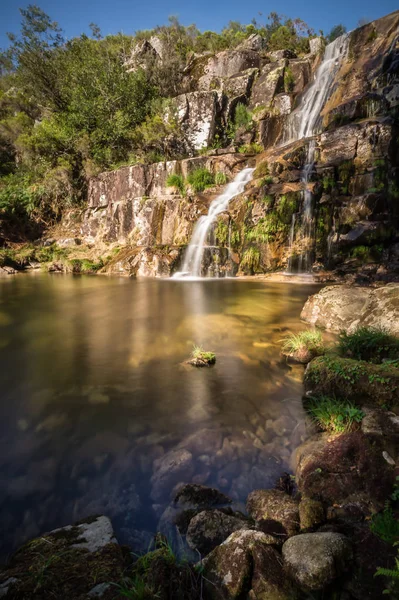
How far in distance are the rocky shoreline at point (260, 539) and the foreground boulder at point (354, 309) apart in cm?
204

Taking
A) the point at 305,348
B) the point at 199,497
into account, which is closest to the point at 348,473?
the point at 199,497

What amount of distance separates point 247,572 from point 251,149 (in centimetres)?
2438

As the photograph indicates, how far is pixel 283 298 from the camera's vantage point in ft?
32.4

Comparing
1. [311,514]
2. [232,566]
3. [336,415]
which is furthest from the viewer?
[336,415]

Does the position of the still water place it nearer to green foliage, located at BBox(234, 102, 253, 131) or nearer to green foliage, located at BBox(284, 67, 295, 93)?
green foliage, located at BBox(234, 102, 253, 131)

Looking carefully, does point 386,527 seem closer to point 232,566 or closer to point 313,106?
point 232,566

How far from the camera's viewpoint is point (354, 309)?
19.9ft

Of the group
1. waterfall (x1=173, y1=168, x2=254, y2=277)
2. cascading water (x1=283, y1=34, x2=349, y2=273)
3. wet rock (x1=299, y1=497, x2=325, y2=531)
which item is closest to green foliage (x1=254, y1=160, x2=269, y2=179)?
waterfall (x1=173, y1=168, x2=254, y2=277)

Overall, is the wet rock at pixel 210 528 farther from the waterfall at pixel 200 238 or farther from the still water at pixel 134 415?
the waterfall at pixel 200 238

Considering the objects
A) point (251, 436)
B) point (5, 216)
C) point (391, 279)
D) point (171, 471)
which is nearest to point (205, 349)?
point (251, 436)

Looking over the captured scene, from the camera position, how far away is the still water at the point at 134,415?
246 centimetres

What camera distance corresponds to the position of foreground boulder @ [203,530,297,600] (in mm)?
1515

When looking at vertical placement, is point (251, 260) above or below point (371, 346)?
above

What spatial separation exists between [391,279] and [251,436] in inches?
406
